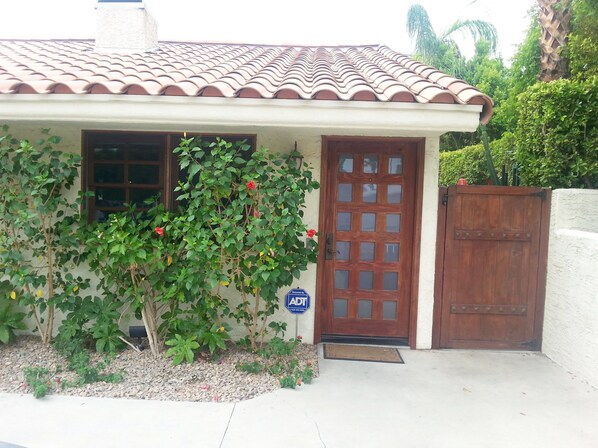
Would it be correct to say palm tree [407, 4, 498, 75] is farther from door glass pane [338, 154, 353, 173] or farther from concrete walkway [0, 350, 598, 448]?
concrete walkway [0, 350, 598, 448]

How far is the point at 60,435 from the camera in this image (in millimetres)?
3182

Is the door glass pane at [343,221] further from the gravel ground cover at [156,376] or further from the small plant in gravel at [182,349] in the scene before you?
the small plant in gravel at [182,349]

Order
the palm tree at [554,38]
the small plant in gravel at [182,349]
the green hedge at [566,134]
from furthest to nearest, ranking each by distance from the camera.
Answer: the palm tree at [554,38] < the green hedge at [566,134] < the small plant in gravel at [182,349]

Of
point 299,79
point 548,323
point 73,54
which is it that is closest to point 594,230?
point 548,323

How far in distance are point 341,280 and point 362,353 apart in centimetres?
80

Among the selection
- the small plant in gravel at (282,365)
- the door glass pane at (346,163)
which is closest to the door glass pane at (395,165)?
the door glass pane at (346,163)

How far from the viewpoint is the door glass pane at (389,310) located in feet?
16.8

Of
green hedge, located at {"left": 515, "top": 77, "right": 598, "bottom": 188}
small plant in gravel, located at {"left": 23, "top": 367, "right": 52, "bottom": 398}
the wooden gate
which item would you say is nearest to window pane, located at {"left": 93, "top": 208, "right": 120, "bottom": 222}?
small plant in gravel, located at {"left": 23, "top": 367, "right": 52, "bottom": 398}

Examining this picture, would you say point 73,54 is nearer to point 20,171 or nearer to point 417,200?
point 20,171

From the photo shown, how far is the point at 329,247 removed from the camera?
5.06 meters

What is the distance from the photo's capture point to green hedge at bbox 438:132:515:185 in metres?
7.33

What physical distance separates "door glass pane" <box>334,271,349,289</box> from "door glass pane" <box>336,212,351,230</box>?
49 cm

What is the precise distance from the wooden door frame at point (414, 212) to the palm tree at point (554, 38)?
8.91 feet

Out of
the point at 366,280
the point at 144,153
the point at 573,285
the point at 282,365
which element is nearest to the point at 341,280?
the point at 366,280
